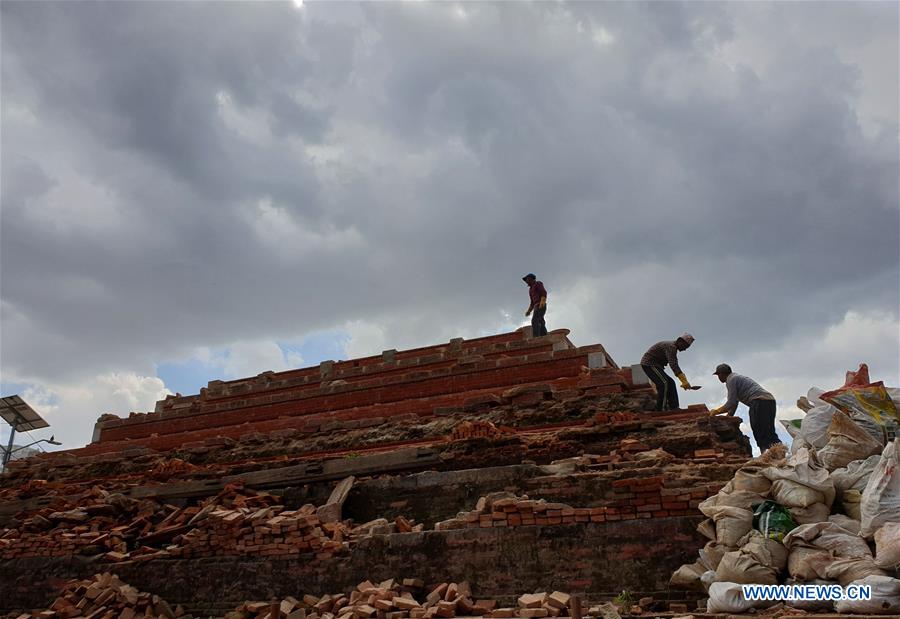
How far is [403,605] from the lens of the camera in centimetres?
559

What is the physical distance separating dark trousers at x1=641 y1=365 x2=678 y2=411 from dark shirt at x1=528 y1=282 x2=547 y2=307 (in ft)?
12.2

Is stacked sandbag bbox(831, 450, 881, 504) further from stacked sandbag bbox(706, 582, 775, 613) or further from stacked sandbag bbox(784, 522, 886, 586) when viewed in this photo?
stacked sandbag bbox(706, 582, 775, 613)

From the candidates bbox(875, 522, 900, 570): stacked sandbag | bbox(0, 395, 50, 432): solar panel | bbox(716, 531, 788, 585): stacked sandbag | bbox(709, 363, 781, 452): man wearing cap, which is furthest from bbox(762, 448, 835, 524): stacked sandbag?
bbox(0, 395, 50, 432): solar panel

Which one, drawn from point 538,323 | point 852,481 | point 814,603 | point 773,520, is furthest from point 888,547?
point 538,323

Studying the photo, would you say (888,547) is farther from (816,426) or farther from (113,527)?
(113,527)

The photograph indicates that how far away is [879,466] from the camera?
4703 mm

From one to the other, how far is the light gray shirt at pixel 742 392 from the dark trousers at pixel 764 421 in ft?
0.23

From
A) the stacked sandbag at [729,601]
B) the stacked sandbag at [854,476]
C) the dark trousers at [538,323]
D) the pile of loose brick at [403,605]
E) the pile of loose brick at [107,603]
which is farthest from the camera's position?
the dark trousers at [538,323]

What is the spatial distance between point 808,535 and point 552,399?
5.13 m

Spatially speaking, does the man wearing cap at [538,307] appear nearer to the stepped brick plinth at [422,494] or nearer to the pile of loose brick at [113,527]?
the stepped brick plinth at [422,494]

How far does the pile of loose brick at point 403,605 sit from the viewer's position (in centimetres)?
515

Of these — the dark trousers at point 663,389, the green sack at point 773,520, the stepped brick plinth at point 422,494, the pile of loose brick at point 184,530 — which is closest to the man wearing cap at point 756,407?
the stepped brick plinth at point 422,494

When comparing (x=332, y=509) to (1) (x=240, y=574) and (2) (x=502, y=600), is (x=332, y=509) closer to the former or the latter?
(1) (x=240, y=574)

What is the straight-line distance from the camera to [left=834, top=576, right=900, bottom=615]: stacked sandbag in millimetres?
3811
